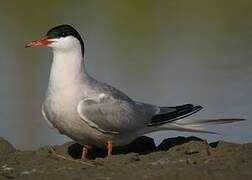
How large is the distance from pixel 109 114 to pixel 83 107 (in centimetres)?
30

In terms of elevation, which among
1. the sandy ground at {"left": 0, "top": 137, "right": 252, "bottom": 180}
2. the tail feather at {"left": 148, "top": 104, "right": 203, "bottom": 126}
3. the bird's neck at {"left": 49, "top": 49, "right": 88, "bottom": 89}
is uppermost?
the bird's neck at {"left": 49, "top": 49, "right": 88, "bottom": 89}

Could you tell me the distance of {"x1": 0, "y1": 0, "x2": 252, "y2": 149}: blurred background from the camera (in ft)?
36.2

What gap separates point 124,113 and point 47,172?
3.89ft

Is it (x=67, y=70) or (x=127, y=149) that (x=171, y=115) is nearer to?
(x=127, y=149)

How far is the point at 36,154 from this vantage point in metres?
8.41

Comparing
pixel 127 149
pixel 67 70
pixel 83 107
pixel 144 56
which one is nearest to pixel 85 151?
pixel 127 149

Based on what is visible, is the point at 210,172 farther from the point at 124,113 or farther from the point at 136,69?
the point at 136,69

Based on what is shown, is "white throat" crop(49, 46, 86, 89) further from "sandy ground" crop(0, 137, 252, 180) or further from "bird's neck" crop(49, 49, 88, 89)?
"sandy ground" crop(0, 137, 252, 180)

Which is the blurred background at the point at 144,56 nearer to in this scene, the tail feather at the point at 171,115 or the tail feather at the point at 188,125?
the tail feather at the point at 188,125

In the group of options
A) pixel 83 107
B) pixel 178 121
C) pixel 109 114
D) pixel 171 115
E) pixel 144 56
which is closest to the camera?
pixel 83 107

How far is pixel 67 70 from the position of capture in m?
8.55

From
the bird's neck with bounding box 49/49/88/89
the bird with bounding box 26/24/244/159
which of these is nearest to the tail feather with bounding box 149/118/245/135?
the bird with bounding box 26/24/244/159

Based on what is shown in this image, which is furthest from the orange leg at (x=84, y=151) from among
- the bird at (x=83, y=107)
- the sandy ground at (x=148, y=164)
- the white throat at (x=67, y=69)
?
the white throat at (x=67, y=69)

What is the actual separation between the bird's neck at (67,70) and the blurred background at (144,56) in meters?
1.81
